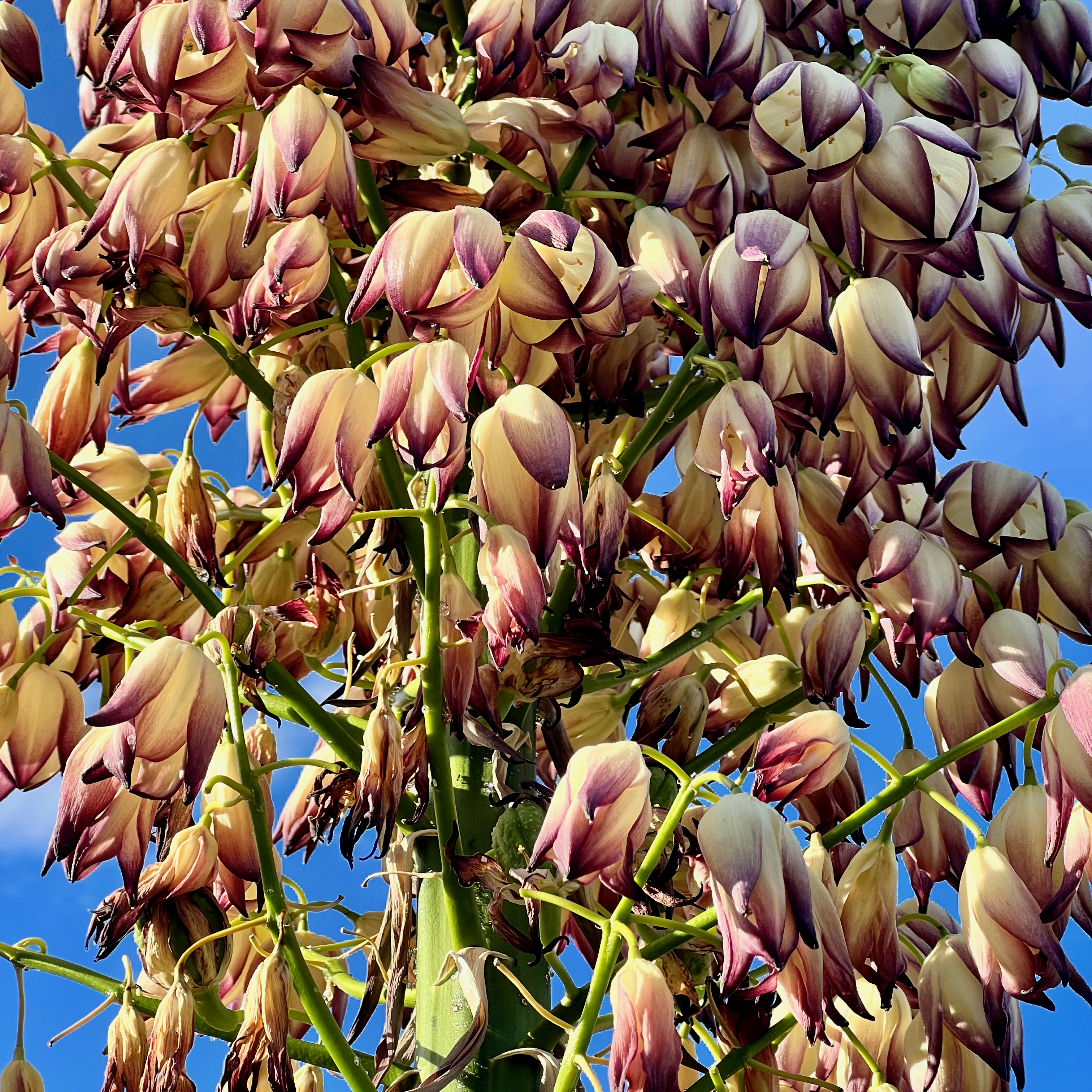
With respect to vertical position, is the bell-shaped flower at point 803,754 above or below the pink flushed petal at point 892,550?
below

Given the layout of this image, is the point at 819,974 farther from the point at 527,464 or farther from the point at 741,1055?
the point at 527,464

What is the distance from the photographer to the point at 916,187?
0.78m

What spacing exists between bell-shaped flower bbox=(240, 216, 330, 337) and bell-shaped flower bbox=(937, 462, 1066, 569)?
1.39 ft

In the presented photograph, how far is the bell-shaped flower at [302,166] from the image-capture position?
0.72 meters

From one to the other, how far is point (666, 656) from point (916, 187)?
0.30 m

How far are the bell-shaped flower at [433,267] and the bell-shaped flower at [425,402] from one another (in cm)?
2

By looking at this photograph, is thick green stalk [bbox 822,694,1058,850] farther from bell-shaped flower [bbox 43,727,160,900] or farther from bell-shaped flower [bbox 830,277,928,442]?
bell-shaped flower [bbox 43,727,160,900]

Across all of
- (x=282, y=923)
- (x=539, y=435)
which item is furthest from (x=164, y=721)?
(x=539, y=435)

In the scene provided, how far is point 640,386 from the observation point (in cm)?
89

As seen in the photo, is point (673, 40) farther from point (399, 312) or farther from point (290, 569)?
point (290, 569)

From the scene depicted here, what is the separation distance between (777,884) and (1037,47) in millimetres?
687

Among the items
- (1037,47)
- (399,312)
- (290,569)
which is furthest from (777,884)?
(1037,47)

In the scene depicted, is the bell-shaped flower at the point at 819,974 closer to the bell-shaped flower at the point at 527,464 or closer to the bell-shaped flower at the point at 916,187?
the bell-shaped flower at the point at 527,464

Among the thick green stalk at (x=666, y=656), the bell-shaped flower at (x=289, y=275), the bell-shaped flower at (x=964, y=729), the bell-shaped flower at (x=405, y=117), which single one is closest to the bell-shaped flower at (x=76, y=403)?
the bell-shaped flower at (x=289, y=275)
